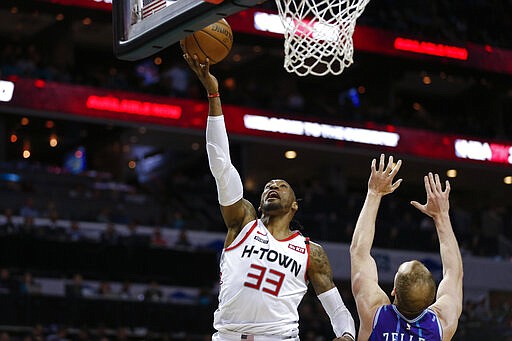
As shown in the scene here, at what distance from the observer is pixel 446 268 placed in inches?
217

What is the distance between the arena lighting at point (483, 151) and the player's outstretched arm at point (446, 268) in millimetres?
23057

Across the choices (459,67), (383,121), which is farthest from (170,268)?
(459,67)

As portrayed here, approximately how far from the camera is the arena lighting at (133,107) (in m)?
23.6

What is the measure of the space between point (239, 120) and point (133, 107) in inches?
110

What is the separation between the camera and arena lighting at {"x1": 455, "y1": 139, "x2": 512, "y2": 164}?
2836 cm

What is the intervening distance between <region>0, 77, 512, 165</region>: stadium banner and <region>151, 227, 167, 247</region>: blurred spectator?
4034 mm

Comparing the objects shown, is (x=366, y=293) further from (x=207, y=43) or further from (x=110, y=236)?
(x=110, y=236)

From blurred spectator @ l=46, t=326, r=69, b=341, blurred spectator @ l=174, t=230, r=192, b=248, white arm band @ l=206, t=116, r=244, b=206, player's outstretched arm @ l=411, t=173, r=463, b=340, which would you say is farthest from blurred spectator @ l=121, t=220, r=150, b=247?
player's outstretched arm @ l=411, t=173, r=463, b=340

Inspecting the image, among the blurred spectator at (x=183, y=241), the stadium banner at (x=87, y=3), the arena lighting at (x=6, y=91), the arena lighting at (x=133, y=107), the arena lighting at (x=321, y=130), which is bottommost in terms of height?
the blurred spectator at (x=183, y=241)

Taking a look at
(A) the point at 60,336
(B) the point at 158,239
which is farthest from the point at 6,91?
(A) the point at 60,336

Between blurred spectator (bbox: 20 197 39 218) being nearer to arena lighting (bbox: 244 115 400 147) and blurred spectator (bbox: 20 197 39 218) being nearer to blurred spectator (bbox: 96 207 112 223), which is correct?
blurred spectator (bbox: 96 207 112 223)

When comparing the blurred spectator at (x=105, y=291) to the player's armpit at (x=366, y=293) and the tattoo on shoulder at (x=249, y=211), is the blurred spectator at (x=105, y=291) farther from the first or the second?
the player's armpit at (x=366, y=293)

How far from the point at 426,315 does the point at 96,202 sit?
17438mm

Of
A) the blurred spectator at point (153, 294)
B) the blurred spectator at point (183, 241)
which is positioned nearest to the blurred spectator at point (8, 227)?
the blurred spectator at point (153, 294)
